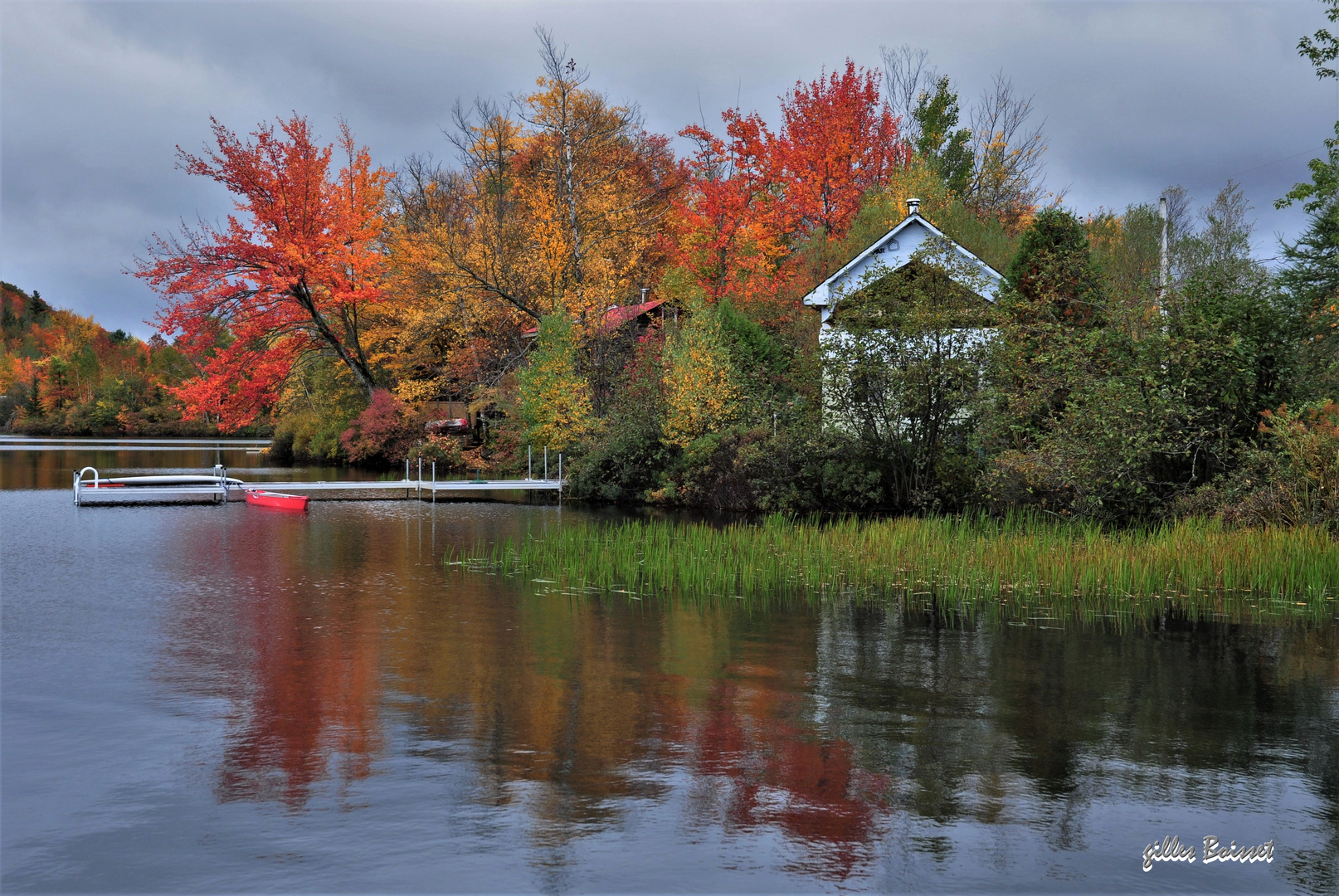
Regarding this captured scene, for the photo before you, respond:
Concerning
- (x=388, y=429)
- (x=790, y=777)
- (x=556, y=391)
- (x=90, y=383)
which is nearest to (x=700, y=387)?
(x=556, y=391)

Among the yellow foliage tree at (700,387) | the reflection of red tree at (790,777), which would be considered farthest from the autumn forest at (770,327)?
the reflection of red tree at (790,777)

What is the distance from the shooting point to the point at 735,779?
7262 millimetres

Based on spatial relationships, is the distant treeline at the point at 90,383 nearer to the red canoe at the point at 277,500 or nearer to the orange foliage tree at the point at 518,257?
the orange foliage tree at the point at 518,257

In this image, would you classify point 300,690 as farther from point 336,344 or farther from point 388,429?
point 336,344

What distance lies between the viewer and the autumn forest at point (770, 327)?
778 inches

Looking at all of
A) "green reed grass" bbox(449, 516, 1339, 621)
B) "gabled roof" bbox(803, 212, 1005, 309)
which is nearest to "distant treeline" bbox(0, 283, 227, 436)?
"gabled roof" bbox(803, 212, 1005, 309)

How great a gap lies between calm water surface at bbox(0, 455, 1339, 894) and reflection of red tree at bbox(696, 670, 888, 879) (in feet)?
0.10

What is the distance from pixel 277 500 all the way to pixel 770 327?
19.8 metres

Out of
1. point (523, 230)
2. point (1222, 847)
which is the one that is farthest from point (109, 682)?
point (523, 230)

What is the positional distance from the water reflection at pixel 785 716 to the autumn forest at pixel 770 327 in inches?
303

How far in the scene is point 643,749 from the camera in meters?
7.93

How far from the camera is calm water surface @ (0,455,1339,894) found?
235 inches
